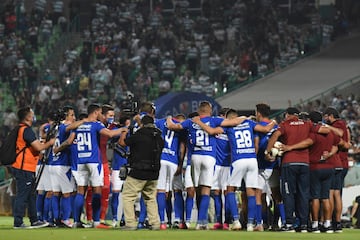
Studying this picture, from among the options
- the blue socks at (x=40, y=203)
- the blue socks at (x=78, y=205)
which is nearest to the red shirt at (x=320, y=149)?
the blue socks at (x=78, y=205)

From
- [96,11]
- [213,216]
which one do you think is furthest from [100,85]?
[213,216]

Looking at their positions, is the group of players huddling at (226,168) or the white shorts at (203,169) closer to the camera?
the group of players huddling at (226,168)

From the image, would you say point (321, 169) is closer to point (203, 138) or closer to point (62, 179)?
point (203, 138)

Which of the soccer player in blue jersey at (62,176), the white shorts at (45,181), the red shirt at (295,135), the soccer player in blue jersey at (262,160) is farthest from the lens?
the white shorts at (45,181)

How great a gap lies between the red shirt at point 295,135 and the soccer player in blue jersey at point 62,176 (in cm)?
428

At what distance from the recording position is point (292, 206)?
2206 cm

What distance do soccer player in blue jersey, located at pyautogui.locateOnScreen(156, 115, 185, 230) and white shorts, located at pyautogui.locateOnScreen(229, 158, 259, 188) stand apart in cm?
131

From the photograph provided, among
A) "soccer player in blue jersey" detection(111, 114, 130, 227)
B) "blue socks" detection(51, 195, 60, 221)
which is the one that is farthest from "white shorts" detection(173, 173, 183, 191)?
"blue socks" detection(51, 195, 60, 221)

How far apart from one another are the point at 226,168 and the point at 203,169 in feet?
2.83

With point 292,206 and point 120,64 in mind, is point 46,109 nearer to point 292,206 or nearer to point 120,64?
point 120,64

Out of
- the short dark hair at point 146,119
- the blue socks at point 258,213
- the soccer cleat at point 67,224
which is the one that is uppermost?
the short dark hair at point 146,119

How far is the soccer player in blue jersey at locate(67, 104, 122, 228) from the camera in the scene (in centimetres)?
2302

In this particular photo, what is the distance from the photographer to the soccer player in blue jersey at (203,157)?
2250 cm

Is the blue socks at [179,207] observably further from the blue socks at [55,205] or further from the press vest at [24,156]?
the press vest at [24,156]
